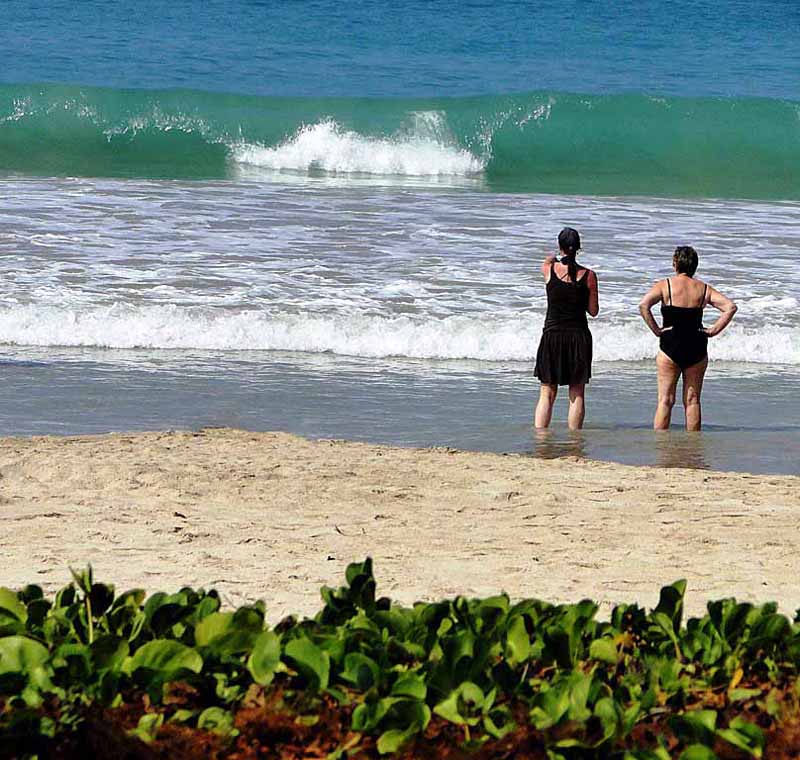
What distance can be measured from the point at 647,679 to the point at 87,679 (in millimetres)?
1382

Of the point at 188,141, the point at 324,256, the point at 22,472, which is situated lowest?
the point at 22,472

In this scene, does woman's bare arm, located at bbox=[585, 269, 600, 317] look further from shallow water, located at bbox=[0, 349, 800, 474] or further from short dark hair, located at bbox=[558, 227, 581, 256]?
shallow water, located at bbox=[0, 349, 800, 474]

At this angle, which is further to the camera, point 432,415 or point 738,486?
point 432,415

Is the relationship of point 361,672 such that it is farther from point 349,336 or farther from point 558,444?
point 349,336

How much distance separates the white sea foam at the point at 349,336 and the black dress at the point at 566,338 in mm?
1992

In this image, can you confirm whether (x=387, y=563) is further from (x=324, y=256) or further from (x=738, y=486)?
(x=324, y=256)

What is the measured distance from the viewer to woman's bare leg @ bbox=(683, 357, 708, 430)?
8.86 metres

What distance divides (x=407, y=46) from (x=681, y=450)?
2999 cm

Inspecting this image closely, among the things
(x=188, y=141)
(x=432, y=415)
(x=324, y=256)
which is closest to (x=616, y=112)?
(x=188, y=141)

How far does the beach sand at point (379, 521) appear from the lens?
5363mm

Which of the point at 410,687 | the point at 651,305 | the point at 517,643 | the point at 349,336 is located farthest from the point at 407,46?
the point at 410,687

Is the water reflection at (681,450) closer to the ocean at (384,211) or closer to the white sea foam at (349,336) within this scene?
the ocean at (384,211)

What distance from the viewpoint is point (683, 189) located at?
2420cm

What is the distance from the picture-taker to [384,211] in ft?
59.1
